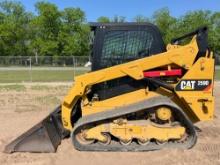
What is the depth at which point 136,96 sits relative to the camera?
8109mm

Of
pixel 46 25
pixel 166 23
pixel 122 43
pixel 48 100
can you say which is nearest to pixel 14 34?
pixel 46 25

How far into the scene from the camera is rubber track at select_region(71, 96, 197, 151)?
7.67 meters

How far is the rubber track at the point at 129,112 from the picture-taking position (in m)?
7.67

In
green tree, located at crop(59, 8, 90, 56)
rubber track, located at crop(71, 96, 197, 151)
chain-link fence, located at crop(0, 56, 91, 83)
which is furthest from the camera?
green tree, located at crop(59, 8, 90, 56)

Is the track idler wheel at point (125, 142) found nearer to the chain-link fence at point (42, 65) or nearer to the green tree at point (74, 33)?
the chain-link fence at point (42, 65)

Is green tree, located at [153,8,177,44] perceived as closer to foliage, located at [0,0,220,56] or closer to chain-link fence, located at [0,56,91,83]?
foliage, located at [0,0,220,56]

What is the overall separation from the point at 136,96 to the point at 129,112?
21.4 inches

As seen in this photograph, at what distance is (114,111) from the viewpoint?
7.84 meters

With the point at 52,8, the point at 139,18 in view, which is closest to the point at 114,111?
the point at 52,8

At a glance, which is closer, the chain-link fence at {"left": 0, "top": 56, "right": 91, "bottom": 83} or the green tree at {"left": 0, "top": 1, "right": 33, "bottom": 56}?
the chain-link fence at {"left": 0, "top": 56, "right": 91, "bottom": 83}

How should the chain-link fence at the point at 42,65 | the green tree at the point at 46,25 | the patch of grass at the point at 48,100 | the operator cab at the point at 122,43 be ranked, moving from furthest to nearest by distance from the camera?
1. the green tree at the point at 46,25
2. the chain-link fence at the point at 42,65
3. the patch of grass at the point at 48,100
4. the operator cab at the point at 122,43

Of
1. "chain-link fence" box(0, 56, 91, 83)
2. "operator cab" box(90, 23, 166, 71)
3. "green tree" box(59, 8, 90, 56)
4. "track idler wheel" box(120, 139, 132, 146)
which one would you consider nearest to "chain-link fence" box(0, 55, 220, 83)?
"chain-link fence" box(0, 56, 91, 83)

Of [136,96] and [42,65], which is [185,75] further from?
[42,65]

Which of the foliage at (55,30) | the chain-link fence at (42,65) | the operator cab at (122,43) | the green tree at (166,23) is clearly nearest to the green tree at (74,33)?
the foliage at (55,30)
